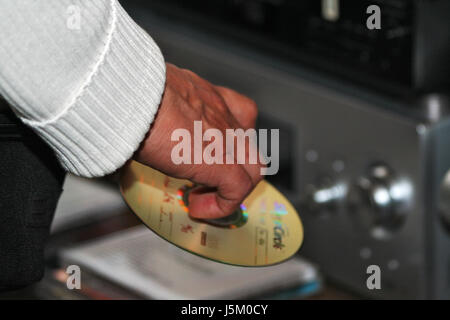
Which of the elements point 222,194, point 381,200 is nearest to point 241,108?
point 222,194

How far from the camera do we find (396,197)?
0.66 meters

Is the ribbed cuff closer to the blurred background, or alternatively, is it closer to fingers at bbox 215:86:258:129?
fingers at bbox 215:86:258:129

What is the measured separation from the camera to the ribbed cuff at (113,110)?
394 mm

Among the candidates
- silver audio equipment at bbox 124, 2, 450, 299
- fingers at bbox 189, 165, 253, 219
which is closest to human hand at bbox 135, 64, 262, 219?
fingers at bbox 189, 165, 253, 219

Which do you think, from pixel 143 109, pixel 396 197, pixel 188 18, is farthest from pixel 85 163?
pixel 188 18

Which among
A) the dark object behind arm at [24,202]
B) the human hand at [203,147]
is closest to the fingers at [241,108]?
A: the human hand at [203,147]

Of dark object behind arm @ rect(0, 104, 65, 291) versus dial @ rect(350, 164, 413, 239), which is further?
dial @ rect(350, 164, 413, 239)

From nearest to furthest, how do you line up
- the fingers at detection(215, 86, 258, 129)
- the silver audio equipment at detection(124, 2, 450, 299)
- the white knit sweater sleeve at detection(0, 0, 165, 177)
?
the white knit sweater sleeve at detection(0, 0, 165, 177)
the fingers at detection(215, 86, 258, 129)
the silver audio equipment at detection(124, 2, 450, 299)

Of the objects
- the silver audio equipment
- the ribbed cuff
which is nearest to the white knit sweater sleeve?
the ribbed cuff

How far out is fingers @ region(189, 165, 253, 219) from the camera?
441 mm

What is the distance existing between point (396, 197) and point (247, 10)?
0.88 feet

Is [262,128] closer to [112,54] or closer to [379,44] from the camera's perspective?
[379,44]

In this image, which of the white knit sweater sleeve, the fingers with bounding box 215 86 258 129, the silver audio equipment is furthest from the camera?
the silver audio equipment

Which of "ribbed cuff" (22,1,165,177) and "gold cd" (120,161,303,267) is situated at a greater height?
"ribbed cuff" (22,1,165,177)
